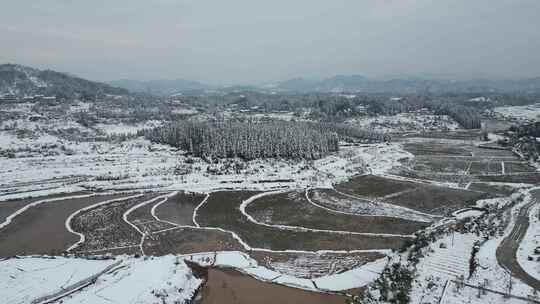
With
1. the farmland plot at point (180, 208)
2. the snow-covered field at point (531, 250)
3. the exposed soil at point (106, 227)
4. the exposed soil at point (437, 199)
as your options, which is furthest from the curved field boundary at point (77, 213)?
the snow-covered field at point (531, 250)

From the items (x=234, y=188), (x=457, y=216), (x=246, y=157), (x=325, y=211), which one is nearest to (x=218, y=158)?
(x=246, y=157)

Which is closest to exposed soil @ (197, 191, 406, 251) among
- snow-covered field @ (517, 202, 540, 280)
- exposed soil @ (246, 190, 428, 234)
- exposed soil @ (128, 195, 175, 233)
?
exposed soil @ (246, 190, 428, 234)

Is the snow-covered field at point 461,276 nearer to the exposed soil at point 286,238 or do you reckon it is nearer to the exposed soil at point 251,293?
the exposed soil at point 286,238

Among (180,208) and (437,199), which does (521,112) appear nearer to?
(437,199)

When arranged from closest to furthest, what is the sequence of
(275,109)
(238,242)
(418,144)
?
(238,242), (418,144), (275,109)

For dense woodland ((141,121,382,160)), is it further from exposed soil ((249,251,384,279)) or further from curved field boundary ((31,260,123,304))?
curved field boundary ((31,260,123,304))

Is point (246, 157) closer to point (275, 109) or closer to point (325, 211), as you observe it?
point (325, 211)

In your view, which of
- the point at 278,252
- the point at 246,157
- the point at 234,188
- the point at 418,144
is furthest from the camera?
the point at 418,144
